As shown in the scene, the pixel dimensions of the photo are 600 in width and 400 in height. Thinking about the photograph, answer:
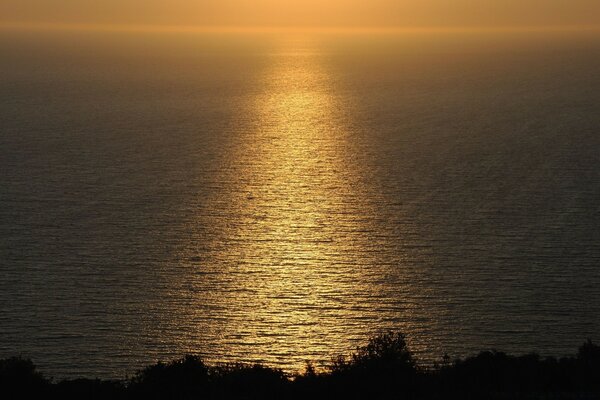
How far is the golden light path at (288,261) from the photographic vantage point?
133 ft

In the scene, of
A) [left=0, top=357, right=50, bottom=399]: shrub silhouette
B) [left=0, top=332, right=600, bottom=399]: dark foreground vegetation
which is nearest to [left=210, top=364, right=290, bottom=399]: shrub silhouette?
[left=0, top=332, right=600, bottom=399]: dark foreground vegetation

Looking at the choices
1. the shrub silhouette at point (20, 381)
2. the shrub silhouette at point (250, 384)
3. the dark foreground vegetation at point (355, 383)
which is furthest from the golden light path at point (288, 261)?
the shrub silhouette at point (20, 381)

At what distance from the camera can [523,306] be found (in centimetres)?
4312

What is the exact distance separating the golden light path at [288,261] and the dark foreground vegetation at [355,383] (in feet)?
34.4

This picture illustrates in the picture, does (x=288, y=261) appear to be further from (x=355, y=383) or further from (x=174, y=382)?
(x=355, y=383)

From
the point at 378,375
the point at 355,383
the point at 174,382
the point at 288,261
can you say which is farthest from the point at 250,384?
the point at 288,261

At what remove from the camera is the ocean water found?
40.7m

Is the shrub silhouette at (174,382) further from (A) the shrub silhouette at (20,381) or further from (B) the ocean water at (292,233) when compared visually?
(B) the ocean water at (292,233)

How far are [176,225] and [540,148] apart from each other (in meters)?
37.6

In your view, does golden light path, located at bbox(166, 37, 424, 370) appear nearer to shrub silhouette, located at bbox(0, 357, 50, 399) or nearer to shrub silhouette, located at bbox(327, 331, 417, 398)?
shrub silhouette, located at bbox(327, 331, 417, 398)

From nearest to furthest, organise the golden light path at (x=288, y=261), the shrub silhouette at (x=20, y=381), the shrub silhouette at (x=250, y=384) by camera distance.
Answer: the shrub silhouette at (x=250, y=384) → the shrub silhouette at (x=20, y=381) → the golden light path at (x=288, y=261)

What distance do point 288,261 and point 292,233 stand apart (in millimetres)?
5013

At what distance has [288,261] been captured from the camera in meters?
50.6

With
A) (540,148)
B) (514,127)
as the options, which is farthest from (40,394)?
(514,127)
